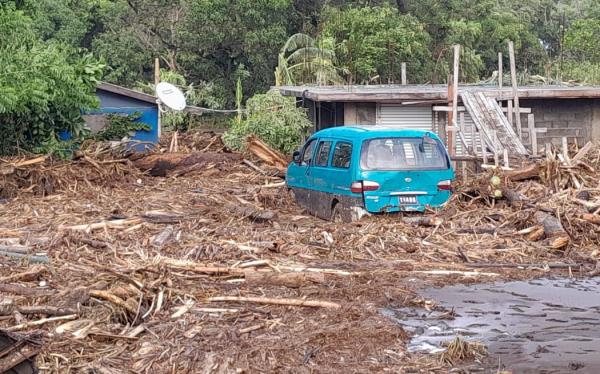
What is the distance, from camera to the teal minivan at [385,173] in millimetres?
15422

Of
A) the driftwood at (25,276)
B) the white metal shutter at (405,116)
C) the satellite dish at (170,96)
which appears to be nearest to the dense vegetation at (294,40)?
the satellite dish at (170,96)

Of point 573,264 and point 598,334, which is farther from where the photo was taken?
point 573,264

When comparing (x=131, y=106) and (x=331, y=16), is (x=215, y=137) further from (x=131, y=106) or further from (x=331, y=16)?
(x=331, y=16)

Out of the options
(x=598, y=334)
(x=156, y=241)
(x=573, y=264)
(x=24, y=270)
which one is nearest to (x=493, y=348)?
(x=598, y=334)

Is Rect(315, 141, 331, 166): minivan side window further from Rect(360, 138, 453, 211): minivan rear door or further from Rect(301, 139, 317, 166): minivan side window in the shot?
Rect(360, 138, 453, 211): minivan rear door

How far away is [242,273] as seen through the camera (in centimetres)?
1140

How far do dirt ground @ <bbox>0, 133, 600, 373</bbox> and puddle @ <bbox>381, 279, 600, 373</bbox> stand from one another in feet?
1.07

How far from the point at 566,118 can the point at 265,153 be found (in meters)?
8.20

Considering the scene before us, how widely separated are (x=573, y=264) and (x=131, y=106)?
66.3 ft

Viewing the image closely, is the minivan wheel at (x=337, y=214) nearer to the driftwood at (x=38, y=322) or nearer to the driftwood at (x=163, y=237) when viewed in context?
the driftwood at (x=163, y=237)

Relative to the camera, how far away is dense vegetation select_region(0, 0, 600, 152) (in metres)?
40.8

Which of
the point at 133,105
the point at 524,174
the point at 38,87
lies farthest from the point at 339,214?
the point at 133,105

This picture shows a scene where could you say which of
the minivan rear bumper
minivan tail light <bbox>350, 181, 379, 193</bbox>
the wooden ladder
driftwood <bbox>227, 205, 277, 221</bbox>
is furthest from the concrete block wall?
minivan tail light <bbox>350, 181, 379, 193</bbox>

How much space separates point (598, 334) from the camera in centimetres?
910
